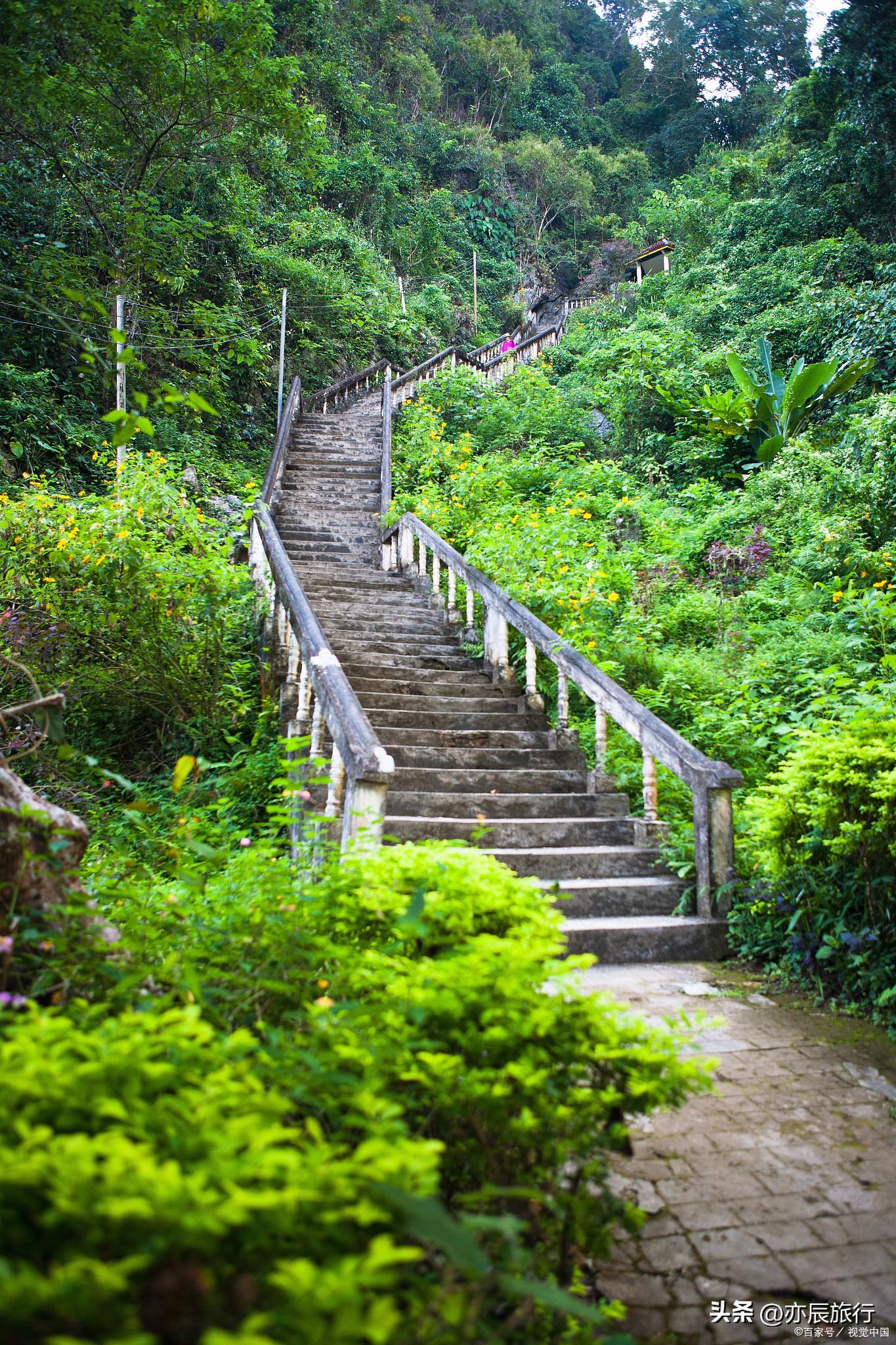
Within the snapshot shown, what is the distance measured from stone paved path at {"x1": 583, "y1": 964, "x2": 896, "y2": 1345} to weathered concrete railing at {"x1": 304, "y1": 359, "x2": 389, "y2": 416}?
18.0 metres

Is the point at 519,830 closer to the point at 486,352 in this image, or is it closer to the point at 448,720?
the point at 448,720

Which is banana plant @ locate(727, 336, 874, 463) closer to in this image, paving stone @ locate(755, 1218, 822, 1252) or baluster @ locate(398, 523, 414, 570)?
baluster @ locate(398, 523, 414, 570)

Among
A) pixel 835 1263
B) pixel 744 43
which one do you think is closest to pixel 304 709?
pixel 835 1263

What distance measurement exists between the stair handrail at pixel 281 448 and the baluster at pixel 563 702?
6.01 m

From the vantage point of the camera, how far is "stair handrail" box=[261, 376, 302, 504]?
12508 mm

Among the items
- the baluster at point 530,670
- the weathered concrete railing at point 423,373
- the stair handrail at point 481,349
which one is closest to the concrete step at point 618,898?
the baluster at point 530,670

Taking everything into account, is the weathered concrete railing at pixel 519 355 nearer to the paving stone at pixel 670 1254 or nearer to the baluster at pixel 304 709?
the baluster at pixel 304 709

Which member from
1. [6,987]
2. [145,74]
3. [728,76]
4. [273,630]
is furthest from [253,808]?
[728,76]

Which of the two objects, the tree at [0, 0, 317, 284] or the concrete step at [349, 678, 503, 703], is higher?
the tree at [0, 0, 317, 284]

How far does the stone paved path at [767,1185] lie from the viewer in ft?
5.95

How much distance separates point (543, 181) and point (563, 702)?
40032mm

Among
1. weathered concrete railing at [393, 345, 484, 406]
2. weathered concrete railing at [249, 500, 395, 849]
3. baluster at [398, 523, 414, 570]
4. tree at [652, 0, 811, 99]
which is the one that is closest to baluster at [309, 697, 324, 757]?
weathered concrete railing at [249, 500, 395, 849]

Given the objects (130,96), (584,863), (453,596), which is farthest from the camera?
(130,96)

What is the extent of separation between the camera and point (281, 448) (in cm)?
1398
